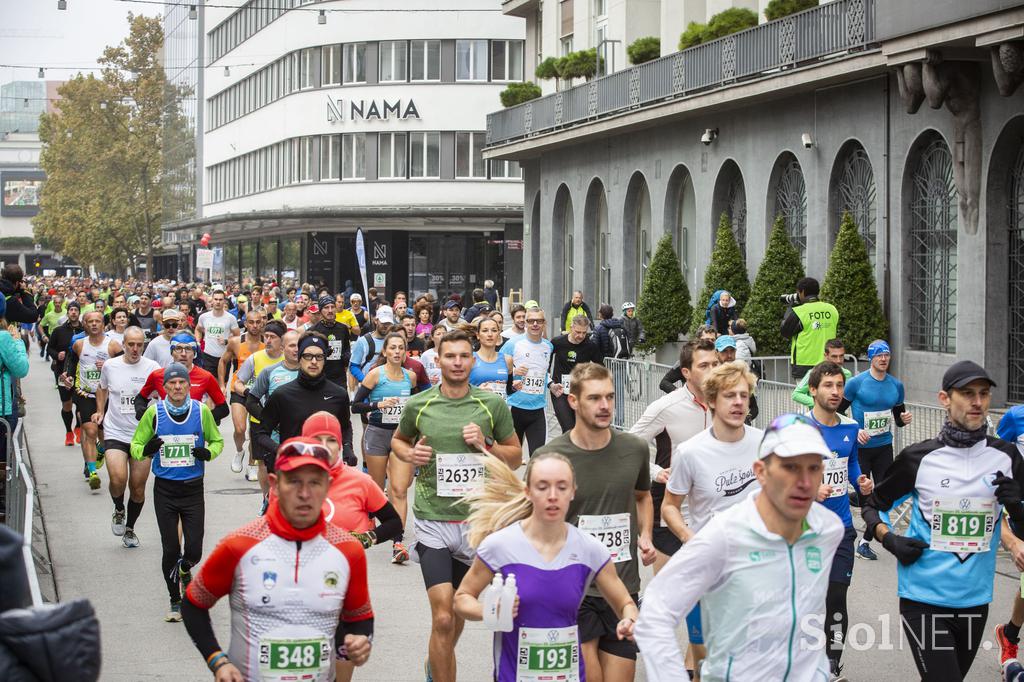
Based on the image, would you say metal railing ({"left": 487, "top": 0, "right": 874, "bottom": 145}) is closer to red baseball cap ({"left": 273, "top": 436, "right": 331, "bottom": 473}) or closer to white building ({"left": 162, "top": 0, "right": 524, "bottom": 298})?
red baseball cap ({"left": 273, "top": 436, "right": 331, "bottom": 473})

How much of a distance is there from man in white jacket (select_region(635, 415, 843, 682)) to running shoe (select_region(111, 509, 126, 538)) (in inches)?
361

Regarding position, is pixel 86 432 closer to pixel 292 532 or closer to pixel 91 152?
pixel 292 532

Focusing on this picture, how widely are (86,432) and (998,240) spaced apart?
39.2ft

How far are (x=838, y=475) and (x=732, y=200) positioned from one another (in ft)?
73.0

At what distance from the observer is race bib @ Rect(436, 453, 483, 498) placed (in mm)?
8281

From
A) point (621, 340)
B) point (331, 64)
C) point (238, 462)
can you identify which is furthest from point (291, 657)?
point (331, 64)

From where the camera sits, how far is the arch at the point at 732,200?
29.8 meters

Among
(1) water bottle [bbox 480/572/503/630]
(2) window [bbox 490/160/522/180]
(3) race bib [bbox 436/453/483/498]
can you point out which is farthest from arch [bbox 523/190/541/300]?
(1) water bottle [bbox 480/572/503/630]

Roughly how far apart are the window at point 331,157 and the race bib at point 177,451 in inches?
2028

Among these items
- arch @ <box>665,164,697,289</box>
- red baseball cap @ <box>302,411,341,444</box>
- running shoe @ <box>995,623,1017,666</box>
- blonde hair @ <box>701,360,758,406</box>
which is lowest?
running shoe @ <box>995,623,1017,666</box>

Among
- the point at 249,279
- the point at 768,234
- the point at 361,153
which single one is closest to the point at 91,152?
the point at 249,279

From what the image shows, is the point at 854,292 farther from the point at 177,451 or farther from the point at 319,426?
the point at 319,426

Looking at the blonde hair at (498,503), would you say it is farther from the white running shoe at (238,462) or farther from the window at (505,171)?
the window at (505,171)

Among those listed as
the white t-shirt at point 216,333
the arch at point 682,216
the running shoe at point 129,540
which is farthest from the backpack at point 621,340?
the running shoe at point 129,540
